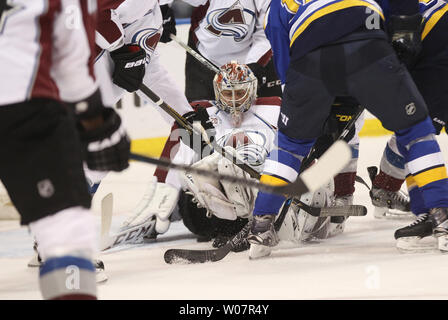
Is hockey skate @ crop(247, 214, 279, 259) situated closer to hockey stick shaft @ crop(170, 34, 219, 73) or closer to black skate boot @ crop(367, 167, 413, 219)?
black skate boot @ crop(367, 167, 413, 219)

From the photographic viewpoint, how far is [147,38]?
3.25m

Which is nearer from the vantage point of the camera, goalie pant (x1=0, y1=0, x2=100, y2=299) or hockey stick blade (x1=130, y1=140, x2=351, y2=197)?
goalie pant (x1=0, y1=0, x2=100, y2=299)

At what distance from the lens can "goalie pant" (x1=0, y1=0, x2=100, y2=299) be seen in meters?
1.39

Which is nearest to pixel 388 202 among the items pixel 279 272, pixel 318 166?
pixel 279 272

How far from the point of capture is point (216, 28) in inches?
167

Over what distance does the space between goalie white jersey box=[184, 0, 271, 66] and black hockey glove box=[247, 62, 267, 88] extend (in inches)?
1.6

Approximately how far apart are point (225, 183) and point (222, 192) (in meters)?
0.04

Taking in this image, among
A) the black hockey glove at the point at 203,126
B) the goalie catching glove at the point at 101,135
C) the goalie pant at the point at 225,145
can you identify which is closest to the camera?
the goalie catching glove at the point at 101,135

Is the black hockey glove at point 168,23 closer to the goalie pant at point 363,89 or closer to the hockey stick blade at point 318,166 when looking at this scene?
the goalie pant at point 363,89

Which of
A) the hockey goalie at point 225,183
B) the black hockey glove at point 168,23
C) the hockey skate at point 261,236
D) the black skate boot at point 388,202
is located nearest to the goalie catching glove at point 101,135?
the hockey skate at point 261,236

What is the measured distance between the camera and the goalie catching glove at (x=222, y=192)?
3146 millimetres

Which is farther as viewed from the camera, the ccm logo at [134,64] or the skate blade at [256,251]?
the ccm logo at [134,64]

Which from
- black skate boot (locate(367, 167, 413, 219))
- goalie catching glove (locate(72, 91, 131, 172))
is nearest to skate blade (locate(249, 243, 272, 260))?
black skate boot (locate(367, 167, 413, 219))
